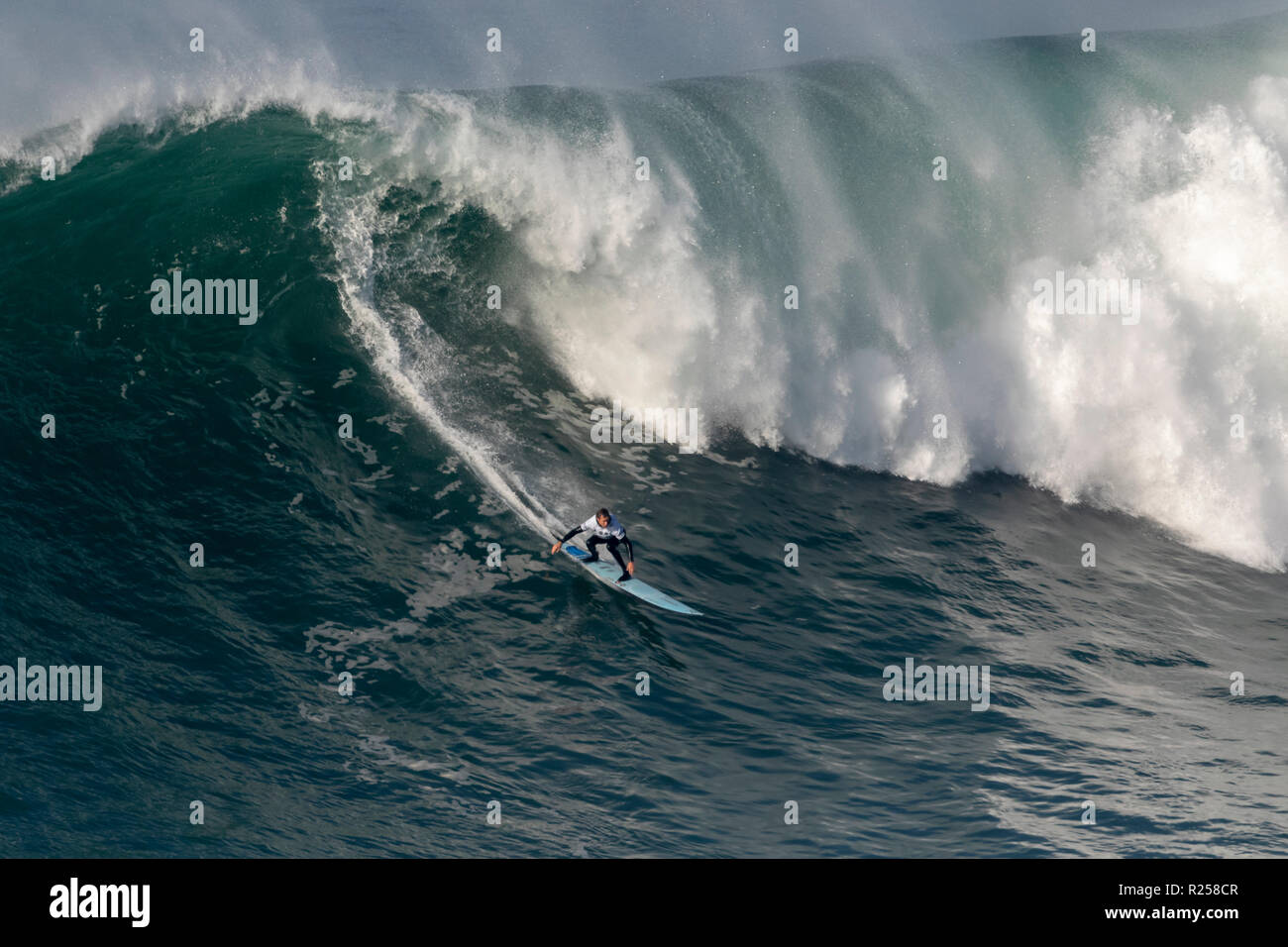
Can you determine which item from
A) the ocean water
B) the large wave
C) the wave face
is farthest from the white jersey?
the wave face

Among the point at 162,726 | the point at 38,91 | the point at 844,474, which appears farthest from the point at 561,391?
the point at 38,91

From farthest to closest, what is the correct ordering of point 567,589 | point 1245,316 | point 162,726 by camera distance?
point 1245,316 < point 567,589 < point 162,726

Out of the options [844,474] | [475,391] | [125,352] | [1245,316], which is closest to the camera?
[125,352]

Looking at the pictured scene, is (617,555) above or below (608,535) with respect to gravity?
below

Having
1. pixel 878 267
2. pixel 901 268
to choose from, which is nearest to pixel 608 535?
pixel 878 267

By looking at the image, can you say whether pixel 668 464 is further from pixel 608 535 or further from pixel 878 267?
pixel 878 267

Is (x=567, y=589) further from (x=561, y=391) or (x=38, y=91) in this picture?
(x=38, y=91)
